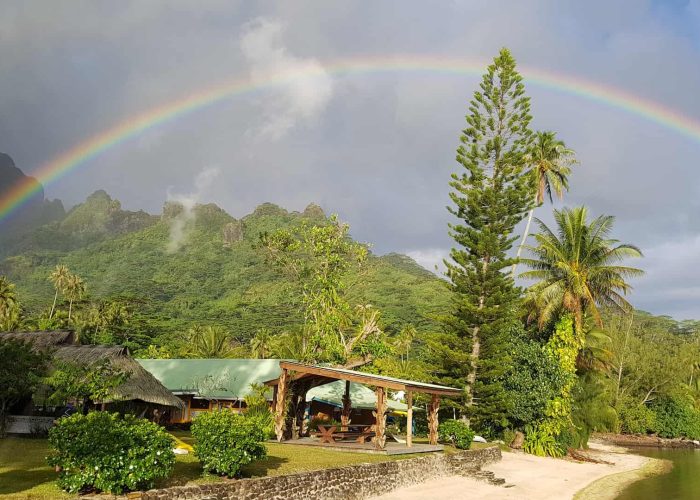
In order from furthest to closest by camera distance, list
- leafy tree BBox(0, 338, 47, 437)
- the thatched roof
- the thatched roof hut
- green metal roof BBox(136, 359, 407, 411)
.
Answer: green metal roof BBox(136, 359, 407, 411) < the thatched roof < the thatched roof hut < leafy tree BBox(0, 338, 47, 437)

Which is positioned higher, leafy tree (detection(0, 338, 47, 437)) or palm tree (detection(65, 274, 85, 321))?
palm tree (detection(65, 274, 85, 321))

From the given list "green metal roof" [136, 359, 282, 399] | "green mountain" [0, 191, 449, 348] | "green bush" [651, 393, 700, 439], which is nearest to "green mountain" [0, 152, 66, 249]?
"green mountain" [0, 191, 449, 348]

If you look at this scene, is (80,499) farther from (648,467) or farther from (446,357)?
(648,467)

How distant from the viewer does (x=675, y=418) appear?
136ft

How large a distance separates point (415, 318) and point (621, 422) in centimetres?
2806

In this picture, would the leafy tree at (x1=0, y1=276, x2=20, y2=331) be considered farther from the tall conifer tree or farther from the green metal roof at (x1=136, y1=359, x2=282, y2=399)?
the tall conifer tree

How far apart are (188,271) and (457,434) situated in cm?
8008

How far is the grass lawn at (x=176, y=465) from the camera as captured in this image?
839 centimetres

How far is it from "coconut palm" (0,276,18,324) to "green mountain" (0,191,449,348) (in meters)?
14.0

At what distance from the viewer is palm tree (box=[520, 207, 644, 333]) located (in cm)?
2536

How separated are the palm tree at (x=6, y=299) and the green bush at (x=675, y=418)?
48.1m

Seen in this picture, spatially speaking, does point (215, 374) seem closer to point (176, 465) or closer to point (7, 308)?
point (176, 465)

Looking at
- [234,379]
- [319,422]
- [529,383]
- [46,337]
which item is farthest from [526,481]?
[46,337]

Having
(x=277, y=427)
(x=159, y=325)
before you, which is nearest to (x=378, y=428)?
(x=277, y=427)
